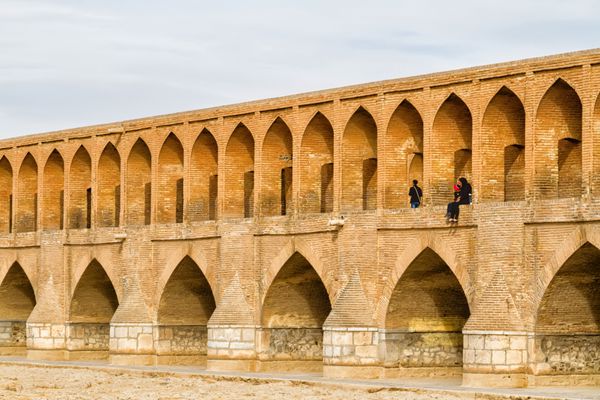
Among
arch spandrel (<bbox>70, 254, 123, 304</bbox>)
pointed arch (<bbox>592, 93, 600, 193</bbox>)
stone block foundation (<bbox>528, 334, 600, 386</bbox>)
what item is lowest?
stone block foundation (<bbox>528, 334, 600, 386</bbox>)

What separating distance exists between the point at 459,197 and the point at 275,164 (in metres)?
5.36

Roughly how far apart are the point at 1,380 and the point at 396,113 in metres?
9.42

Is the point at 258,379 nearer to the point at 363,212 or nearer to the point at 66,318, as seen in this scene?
the point at 363,212

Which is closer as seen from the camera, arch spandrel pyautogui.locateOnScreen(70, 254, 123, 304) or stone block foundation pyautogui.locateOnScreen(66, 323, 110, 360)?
arch spandrel pyautogui.locateOnScreen(70, 254, 123, 304)

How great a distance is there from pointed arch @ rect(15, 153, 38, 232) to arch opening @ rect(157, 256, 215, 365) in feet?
21.7

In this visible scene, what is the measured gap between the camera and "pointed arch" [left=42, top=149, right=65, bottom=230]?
3506cm

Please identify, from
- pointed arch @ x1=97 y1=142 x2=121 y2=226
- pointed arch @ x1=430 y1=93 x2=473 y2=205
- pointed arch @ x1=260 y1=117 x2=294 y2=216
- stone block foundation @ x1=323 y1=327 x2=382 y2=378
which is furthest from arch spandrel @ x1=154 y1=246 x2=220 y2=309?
pointed arch @ x1=430 y1=93 x2=473 y2=205

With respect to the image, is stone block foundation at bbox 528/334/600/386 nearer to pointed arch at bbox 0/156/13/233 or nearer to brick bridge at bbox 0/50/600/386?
brick bridge at bbox 0/50/600/386

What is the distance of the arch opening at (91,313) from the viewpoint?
3350 cm

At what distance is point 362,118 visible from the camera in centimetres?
2814

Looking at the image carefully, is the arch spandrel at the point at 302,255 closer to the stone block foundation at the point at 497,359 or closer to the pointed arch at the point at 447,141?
the pointed arch at the point at 447,141

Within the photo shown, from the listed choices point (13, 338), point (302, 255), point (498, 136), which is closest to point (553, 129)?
point (498, 136)

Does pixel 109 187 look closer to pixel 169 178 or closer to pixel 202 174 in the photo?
pixel 169 178

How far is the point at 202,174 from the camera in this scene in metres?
31.5
